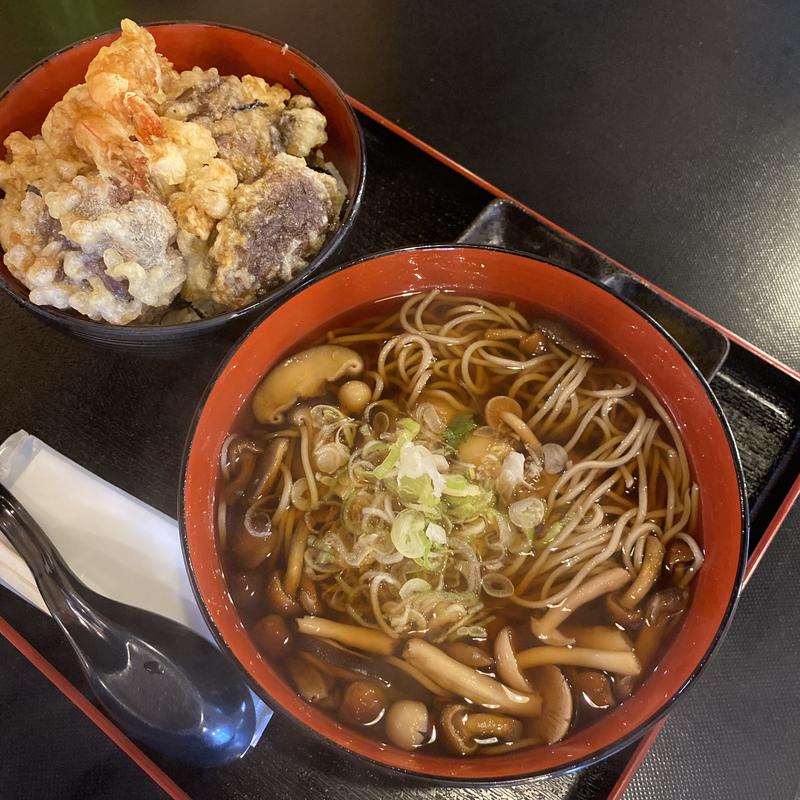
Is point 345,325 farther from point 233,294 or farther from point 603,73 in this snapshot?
point 603,73

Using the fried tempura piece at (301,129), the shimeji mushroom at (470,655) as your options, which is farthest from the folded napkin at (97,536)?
the fried tempura piece at (301,129)

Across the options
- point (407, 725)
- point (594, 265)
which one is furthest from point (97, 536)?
point (594, 265)

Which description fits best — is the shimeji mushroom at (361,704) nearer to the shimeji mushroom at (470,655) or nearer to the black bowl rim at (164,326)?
the shimeji mushroom at (470,655)

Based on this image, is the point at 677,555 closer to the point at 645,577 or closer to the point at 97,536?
the point at 645,577

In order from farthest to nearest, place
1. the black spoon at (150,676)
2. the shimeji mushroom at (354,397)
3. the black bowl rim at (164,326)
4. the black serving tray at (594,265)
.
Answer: the black serving tray at (594,265) < the shimeji mushroom at (354,397) < the black bowl rim at (164,326) < the black spoon at (150,676)

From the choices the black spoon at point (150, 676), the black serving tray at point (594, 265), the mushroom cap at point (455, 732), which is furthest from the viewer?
the black serving tray at point (594, 265)

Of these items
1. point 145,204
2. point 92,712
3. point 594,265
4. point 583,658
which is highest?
point 594,265
